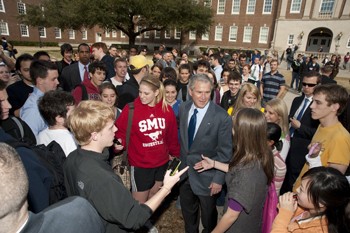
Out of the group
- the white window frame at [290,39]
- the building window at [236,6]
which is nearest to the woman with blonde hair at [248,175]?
the white window frame at [290,39]

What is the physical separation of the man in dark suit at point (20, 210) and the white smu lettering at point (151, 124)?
184 centimetres

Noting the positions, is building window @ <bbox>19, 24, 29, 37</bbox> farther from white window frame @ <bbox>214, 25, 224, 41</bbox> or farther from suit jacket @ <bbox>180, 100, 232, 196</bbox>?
suit jacket @ <bbox>180, 100, 232, 196</bbox>

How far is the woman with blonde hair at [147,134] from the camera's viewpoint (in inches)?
118

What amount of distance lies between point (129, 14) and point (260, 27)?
21.5m

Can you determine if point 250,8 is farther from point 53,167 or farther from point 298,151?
point 53,167

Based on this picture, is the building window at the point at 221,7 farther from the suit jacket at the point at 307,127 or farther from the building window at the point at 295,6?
the suit jacket at the point at 307,127

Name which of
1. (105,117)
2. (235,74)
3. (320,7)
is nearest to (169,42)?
(320,7)

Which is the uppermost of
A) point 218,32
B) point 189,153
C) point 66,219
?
point 218,32

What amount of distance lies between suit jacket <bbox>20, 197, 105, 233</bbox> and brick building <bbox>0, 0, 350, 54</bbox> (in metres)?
34.5

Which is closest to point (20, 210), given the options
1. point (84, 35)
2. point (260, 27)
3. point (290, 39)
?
point (290, 39)

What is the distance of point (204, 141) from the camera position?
273 centimetres

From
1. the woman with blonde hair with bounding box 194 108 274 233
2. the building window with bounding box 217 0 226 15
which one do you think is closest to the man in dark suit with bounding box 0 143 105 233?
the woman with blonde hair with bounding box 194 108 274 233

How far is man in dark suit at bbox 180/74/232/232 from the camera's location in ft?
8.90

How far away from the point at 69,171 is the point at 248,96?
310cm
